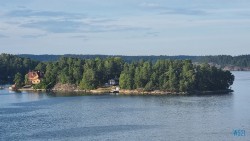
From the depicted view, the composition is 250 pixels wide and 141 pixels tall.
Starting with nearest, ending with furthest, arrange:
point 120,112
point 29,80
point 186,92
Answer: point 120,112, point 186,92, point 29,80

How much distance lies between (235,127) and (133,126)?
358 inches

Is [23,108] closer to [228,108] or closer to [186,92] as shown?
[228,108]

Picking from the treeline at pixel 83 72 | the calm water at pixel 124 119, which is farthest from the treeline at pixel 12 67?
the calm water at pixel 124 119

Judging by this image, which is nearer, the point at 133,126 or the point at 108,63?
the point at 133,126

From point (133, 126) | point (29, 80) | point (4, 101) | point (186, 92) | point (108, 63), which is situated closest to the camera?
point (133, 126)

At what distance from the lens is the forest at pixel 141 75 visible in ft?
290

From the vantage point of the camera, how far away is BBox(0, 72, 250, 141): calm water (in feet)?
142

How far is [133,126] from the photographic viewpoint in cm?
4834

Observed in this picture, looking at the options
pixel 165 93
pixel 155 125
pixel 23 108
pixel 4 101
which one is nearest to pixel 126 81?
pixel 165 93

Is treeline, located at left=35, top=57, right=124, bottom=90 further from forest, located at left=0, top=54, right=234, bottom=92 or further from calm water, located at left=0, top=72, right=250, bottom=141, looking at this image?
calm water, located at left=0, top=72, right=250, bottom=141

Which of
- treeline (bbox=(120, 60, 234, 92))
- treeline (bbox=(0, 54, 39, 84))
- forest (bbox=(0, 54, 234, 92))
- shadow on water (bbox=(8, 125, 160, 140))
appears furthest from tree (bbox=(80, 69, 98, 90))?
shadow on water (bbox=(8, 125, 160, 140))

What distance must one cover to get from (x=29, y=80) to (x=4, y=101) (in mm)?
33358

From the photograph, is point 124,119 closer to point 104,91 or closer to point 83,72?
point 104,91

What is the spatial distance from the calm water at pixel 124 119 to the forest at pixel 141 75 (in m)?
13.6
